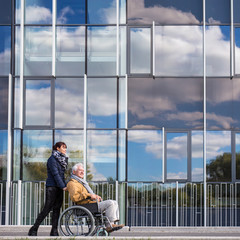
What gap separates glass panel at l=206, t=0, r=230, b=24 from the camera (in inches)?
666

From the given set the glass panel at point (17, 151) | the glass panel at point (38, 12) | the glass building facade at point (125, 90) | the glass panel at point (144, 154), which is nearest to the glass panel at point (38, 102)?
the glass building facade at point (125, 90)

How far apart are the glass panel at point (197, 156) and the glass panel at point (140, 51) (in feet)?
6.30

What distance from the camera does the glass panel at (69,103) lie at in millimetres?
16703

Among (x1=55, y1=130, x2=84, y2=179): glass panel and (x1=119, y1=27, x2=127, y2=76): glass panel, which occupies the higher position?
(x1=119, y1=27, x2=127, y2=76): glass panel

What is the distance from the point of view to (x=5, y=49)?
1678cm

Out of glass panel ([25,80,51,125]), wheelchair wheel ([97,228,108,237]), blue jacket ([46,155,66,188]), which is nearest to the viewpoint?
wheelchair wheel ([97,228,108,237])

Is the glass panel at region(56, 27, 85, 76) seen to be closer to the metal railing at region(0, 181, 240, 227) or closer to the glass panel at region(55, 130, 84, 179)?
the glass panel at region(55, 130, 84, 179)

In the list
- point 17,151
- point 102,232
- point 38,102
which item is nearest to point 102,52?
point 38,102

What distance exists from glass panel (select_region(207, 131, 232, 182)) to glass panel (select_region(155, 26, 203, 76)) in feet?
5.16

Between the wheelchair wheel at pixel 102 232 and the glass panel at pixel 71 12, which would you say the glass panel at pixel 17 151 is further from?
the wheelchair wheel at pixel 102 232

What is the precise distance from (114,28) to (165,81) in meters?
1.76

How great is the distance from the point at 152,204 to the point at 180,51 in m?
3.72

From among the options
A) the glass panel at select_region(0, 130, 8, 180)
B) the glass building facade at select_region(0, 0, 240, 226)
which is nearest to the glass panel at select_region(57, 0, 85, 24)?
the glass building facade at select_region(0, 0, 240, 226)

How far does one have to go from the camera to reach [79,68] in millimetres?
16703
